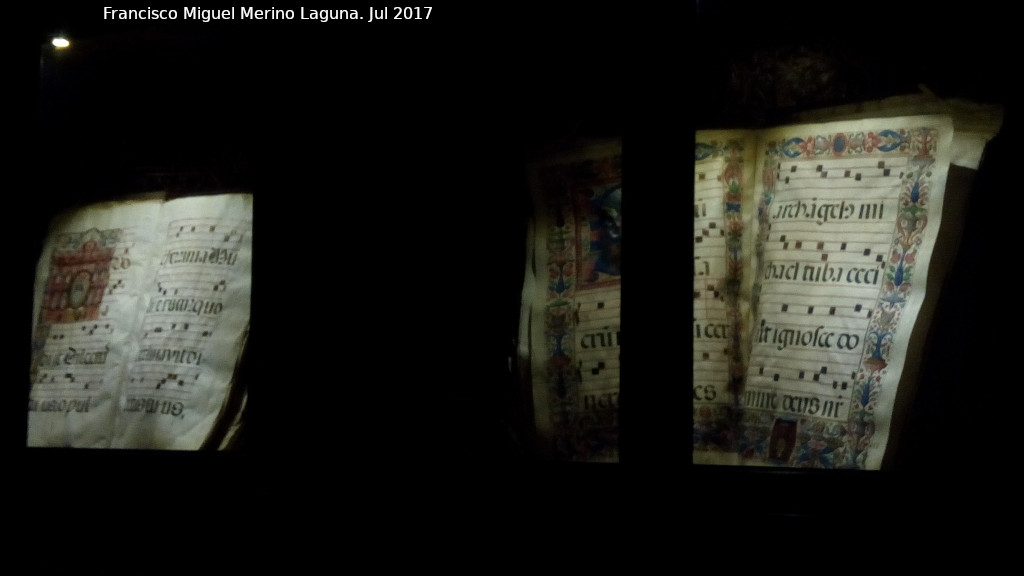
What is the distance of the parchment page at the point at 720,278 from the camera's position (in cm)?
270

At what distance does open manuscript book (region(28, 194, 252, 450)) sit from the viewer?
10.7 ft

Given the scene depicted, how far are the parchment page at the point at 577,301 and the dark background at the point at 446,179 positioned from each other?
9 centimetres

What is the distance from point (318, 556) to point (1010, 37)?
2.55 m

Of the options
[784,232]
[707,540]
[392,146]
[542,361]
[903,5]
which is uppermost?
[903,5]

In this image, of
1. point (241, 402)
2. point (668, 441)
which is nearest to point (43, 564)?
point (241, 402)

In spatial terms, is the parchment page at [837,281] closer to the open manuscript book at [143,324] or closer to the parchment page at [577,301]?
the parchment page at [577,301]

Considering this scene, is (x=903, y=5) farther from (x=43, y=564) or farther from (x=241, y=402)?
(x=43, y=564)

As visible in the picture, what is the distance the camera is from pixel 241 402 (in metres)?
3.19

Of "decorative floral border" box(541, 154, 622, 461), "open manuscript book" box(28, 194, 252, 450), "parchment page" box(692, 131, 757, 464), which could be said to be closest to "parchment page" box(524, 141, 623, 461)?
"decorative floral border" box(541, 154, 622, 461)

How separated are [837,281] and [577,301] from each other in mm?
796

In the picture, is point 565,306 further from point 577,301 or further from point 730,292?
point 730,292

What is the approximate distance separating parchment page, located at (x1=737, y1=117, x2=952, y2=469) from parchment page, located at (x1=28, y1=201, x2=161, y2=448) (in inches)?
92.1

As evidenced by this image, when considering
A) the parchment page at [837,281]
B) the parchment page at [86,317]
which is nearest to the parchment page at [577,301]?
the parchment page at [837,281]

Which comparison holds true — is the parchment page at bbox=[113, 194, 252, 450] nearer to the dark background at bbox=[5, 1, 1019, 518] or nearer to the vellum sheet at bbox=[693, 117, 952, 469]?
the dark background at bbox=[5, 1, 1019, 518]
